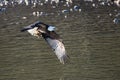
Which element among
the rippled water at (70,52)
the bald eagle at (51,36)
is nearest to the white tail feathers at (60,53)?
the bald eagle at (51,36)

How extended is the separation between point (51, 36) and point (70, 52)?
11.5 metres

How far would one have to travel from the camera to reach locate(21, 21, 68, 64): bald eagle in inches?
486

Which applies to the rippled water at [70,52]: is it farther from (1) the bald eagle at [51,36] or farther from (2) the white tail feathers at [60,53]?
(2) the white tail feathers at [60,53]

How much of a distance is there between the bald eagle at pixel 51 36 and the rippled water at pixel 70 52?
7.32 meters

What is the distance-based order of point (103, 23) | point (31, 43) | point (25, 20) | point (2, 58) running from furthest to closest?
1. point (25, 20)
2. point (103, 23)
3. point (31, 43)
4. point (2, 58)

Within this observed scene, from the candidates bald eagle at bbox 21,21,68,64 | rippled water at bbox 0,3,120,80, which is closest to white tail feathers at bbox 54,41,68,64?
bald eagle at bbox 21,21,68,64

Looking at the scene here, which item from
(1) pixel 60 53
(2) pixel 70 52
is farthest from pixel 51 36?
(2) pixel 70 52

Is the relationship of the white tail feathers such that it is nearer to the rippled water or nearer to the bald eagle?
the bald eagle

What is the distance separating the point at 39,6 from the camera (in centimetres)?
4672

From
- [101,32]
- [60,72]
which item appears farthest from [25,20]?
[60,72]

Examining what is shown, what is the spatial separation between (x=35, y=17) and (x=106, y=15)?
216 inches

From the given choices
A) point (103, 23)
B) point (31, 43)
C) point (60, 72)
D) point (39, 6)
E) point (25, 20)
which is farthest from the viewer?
point (39, 6)

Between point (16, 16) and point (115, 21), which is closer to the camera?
point (115, 21)

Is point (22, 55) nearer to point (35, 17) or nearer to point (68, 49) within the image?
point (68, 49)
